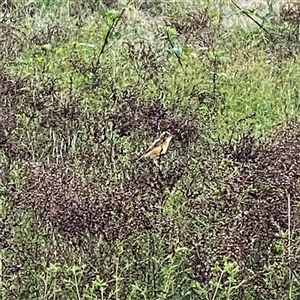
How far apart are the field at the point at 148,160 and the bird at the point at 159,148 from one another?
83mm

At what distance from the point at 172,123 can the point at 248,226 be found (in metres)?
1.40

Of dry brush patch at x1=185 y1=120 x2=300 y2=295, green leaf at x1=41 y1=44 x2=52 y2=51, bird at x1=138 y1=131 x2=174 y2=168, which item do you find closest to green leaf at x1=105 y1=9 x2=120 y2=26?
green leaf at x1=41 y1=44 x2=52 y2=51

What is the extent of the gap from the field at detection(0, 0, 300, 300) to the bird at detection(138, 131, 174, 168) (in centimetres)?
8

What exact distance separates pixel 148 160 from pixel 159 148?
0.09m

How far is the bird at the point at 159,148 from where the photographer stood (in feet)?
12.2

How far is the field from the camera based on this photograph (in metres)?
2.80

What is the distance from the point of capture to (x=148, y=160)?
3.70 m

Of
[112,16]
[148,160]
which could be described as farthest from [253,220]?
[112,16]

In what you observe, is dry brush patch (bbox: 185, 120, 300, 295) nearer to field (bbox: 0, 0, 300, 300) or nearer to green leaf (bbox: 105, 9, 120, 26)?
field (bbox: 0, 0, 300, 300)

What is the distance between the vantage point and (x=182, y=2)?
7.23 meters

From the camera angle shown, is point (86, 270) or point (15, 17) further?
point (15, 17)

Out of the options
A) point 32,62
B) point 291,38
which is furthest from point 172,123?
point 291,38

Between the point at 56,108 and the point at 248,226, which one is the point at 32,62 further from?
the point at 248,226

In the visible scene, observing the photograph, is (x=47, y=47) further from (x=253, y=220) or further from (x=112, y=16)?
(x=253, y=220)
